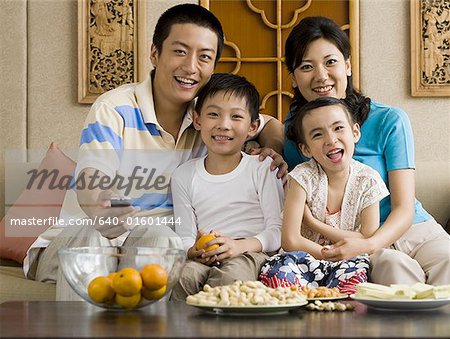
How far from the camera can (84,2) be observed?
411 cm

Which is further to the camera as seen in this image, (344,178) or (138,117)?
(138,117)

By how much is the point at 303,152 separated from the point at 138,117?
1.97ft

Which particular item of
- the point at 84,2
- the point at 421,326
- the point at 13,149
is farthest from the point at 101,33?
the point at 421,326

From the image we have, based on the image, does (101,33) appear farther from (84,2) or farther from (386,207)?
(386,207)

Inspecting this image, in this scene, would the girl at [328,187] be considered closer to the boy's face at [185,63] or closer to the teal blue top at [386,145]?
the teal blue top at [386,145]

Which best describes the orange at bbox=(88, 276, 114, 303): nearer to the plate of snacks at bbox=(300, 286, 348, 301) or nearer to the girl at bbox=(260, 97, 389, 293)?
the plate of snacks at bbox=(300, 286, 348, 301)

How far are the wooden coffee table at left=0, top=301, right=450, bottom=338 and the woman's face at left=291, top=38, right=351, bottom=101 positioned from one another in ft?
3.64

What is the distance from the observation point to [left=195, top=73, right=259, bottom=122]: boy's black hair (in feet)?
8.91

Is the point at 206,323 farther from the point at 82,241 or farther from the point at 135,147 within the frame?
the point at 135,147

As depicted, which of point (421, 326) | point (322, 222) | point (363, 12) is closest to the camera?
point (421, 326)

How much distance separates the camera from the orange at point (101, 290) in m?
1.68

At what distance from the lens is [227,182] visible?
2676 millimetres

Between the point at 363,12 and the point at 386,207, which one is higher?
the point at 363,12

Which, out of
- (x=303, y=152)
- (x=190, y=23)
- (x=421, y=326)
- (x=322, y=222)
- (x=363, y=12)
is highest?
(x=363, y=12)
